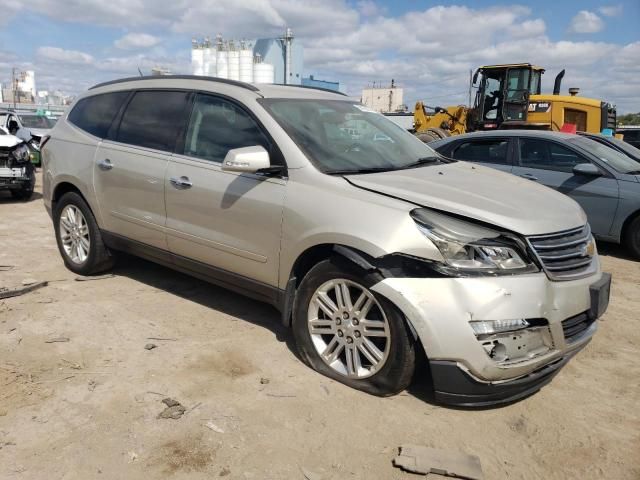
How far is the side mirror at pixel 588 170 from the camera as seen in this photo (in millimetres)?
6859

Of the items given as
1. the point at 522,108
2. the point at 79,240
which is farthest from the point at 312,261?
the point at 522,108

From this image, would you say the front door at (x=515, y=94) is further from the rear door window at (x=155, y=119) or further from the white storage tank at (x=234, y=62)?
the white storage tank at (x=234, y=62)

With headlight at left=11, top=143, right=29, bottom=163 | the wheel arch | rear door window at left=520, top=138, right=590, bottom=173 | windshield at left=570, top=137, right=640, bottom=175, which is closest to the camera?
the wheel arch

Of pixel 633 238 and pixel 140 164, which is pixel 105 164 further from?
pixel 633 238

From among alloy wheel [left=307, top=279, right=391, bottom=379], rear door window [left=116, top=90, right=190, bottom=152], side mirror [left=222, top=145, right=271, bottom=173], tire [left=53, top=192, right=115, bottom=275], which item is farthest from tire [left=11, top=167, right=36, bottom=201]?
Result: alloy wheel [left=307, top=279, right=391, bottom=379]

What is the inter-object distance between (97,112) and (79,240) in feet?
4.13

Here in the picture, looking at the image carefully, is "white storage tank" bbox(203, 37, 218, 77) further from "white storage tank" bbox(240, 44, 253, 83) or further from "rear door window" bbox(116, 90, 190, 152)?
"rear door window" bbox(116, 90, 190, 152)

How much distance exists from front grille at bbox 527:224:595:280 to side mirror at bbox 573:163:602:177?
404cm

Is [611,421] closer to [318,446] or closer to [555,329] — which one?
[555,329]

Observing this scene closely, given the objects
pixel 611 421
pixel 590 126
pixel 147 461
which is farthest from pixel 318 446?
pixel 590 126

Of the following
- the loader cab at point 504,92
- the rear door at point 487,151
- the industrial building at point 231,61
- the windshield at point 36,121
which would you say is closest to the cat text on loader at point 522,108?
the loader cab at point 504,92

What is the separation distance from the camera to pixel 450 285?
278 centimetres

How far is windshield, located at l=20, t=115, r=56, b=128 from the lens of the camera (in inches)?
665

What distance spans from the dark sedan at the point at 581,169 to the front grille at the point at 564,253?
4061 mm
